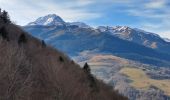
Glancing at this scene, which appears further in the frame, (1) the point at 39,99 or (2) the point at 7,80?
(1) the point at 39,99

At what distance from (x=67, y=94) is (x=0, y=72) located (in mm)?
16284

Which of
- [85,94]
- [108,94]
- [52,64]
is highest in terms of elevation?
A: [52,64]

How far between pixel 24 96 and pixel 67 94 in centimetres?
1008

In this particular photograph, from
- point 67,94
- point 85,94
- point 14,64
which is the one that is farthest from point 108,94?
point 14,64

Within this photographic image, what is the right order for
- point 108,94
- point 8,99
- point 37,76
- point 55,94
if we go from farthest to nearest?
1. point 108,94
2. point 37,76
3. point 55,94
4. point 8,99

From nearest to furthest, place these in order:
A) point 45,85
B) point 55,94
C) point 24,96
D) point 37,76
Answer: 1. point 24,96
2. point 55,94
3. point 45,85
4. point 37,76

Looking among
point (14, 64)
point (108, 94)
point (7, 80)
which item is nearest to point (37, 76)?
point (14, 64)

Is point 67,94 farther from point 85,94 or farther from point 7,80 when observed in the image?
point 7,80

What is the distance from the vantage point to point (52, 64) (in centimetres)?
6869

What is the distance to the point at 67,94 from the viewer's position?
5772 centimetres

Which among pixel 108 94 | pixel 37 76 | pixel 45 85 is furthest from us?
pixel 108 94

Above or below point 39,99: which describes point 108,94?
below

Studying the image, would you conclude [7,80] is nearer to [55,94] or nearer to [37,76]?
[55,94]

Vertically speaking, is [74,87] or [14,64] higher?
[14,64]
